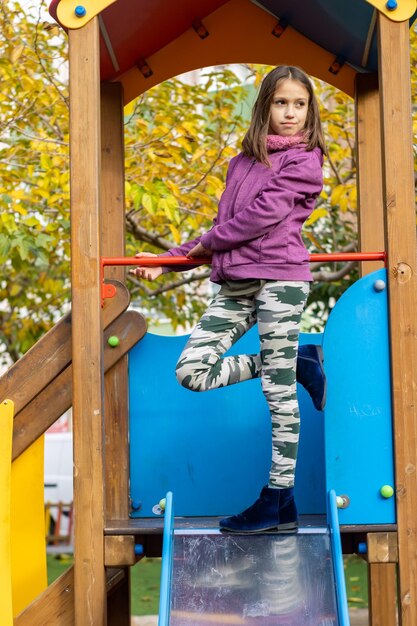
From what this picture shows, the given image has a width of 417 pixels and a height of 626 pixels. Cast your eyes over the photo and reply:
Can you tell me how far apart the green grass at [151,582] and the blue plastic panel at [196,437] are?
4.56 metres

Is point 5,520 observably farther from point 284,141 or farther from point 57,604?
point 284,141

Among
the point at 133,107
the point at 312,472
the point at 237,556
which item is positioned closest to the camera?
the point at 237,556

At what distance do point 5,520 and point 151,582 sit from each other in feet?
22.0

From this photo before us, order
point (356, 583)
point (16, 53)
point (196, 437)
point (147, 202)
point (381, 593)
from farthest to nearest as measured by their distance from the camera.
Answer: point (356, 583) < point (16, 53) < point (147, 202) < point (381, 593) < point (196, 437)

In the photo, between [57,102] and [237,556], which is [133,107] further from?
[237,556]

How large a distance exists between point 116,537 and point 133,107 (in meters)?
4.38

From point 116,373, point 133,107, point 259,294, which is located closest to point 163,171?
point 133,107

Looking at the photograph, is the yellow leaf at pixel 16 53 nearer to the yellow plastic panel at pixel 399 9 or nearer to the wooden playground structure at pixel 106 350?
the wooden playground structure at pixel 106 350

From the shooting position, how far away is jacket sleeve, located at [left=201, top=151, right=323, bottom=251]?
405cm

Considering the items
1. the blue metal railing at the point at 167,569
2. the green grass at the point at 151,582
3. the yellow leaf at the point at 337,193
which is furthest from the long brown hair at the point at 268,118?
the green grass at the point at 151,582

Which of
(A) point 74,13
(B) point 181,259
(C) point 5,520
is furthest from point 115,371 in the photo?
(A) point 74,13

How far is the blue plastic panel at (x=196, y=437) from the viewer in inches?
194

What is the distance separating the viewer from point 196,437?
4.96 meters

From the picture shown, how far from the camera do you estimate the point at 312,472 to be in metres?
4.89
